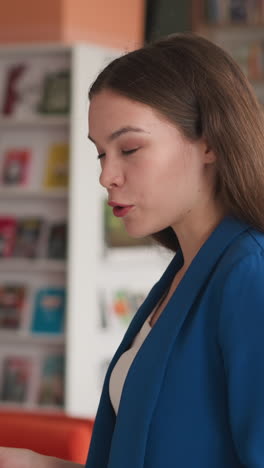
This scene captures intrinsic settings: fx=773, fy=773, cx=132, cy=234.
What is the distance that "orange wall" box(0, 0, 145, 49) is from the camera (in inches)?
180

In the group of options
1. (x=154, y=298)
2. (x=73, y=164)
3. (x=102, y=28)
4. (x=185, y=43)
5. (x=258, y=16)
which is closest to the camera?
(x=185, y=43)

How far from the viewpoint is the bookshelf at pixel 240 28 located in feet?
19.9

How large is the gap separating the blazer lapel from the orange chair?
58 cm

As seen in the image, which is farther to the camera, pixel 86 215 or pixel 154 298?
pixel 86 215

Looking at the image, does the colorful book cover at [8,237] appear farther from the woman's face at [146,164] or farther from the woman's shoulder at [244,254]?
the woman's shoulder at [244,254]

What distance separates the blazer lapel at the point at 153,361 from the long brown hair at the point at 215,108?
49mm

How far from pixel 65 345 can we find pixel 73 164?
3.48ft

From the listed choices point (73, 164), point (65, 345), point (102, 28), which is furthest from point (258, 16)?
point (65, 345)

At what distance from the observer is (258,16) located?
605cm

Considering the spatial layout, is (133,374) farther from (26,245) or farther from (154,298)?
(26,245)

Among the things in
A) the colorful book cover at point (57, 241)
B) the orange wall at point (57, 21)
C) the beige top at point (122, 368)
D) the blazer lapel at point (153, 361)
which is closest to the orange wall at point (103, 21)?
the orange wall at point (57, 21)

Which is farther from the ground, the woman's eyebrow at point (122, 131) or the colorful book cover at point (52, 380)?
the woman's eyebrow at point (122, 131)

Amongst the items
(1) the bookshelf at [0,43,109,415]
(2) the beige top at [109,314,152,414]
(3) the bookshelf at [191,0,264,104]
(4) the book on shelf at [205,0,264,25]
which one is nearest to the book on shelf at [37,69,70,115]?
(1) the bookshelf at [0,43,109,415]

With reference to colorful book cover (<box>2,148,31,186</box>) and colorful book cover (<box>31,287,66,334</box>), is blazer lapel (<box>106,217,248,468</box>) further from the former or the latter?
colorful book cover (<box>2,148,31,186</box>)
